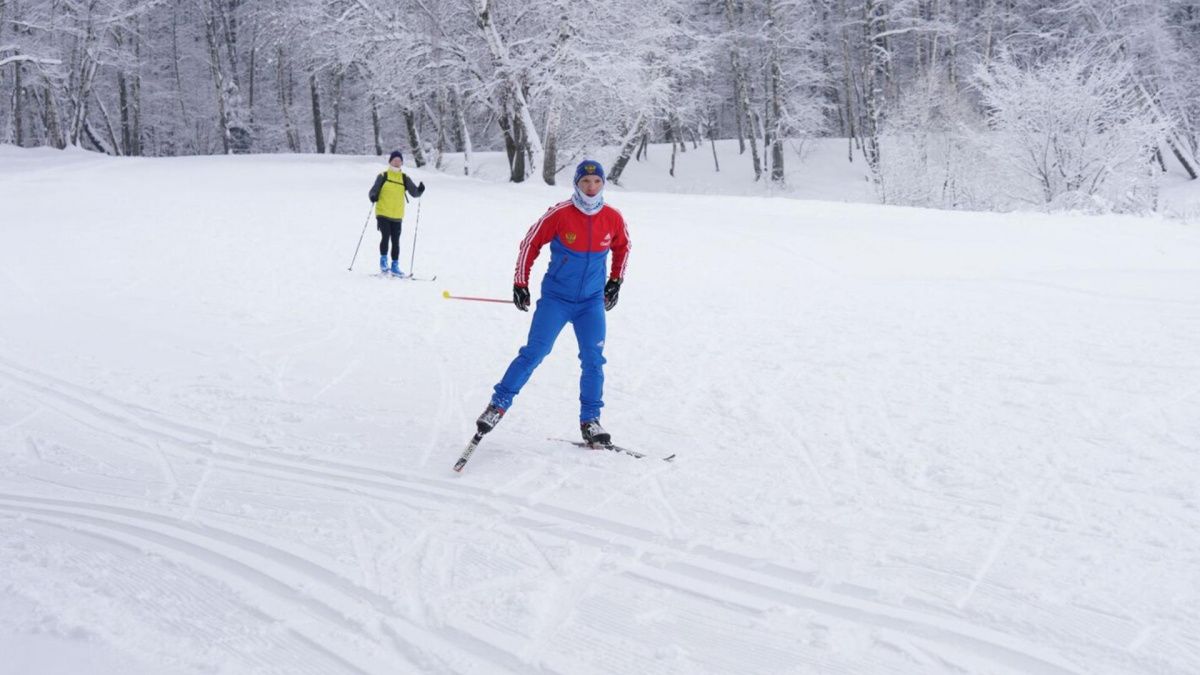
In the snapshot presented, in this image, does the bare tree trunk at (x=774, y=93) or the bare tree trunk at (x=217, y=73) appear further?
the bare tree trunk at (x=217, y=73)

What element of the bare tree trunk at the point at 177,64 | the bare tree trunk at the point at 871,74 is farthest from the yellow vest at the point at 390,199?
the bare tree trunk at the point at 177,64

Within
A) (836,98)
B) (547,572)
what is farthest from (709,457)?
(836,98)

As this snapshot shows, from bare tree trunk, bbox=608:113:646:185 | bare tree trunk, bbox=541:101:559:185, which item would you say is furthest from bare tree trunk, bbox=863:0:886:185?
bare tree trunk, bbox=541:101:559:185

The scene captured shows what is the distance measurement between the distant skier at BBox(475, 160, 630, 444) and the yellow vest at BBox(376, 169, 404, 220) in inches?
287

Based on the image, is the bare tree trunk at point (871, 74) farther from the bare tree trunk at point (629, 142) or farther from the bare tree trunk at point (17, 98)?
the bare tree trunk at point (17, 98)

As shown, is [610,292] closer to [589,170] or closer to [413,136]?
[589,170]

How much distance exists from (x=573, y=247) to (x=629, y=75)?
15.7 metres

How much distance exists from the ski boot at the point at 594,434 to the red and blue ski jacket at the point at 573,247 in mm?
807

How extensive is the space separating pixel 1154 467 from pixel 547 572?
3.51 metres

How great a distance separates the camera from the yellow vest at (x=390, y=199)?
1166 centimetres

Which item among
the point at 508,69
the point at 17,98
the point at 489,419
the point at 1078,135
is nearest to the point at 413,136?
the point at 508,69

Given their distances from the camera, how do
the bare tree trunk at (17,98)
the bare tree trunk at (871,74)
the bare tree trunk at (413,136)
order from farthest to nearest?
the bare tree trunk at (17,98)
the bare tree trunk at (413,136)
the bare tree trunk at (871,74)

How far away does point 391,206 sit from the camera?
38.4 ft

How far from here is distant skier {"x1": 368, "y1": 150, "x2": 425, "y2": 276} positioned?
1163 centimetres
